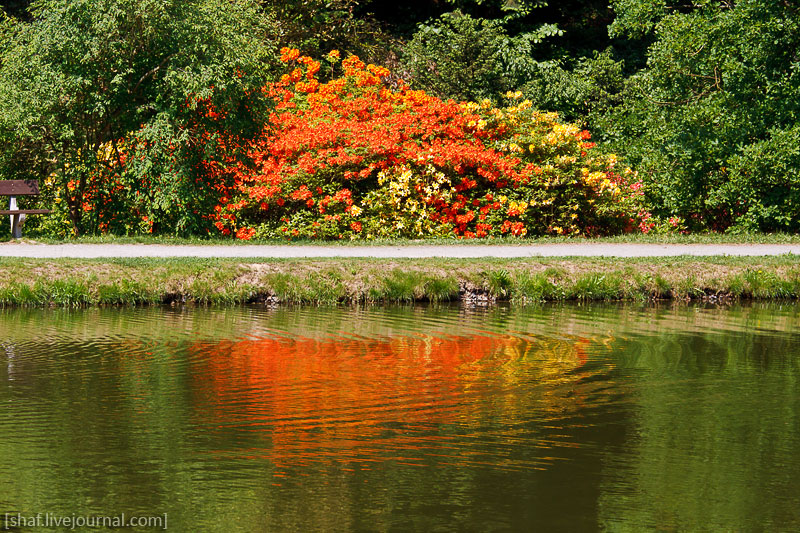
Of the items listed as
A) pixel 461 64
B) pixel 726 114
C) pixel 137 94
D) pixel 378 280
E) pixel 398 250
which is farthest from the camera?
pixel 461 64

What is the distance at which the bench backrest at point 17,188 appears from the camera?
16.7 m

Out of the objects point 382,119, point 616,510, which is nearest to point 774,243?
point 382,119

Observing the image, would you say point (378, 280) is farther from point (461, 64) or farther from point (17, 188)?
point (461, 64)

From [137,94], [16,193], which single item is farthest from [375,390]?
[16,193]

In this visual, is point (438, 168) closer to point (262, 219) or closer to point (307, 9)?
point (262, 219)

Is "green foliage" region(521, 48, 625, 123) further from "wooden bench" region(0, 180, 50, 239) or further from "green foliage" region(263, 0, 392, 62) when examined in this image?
"wooden bench" region(0, 180, 50, 239)

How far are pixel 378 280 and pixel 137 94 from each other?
636 centimetres

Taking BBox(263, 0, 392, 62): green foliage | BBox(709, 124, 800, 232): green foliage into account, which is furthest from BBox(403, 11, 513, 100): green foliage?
BBox(709, 124, 800, 232): green foliage

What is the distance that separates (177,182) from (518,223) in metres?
6.17

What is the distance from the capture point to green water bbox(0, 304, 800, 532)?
184 inches

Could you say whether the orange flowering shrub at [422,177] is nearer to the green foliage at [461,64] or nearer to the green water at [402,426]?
the green foliage at [461,64]

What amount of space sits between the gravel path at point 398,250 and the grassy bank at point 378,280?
1.45 m

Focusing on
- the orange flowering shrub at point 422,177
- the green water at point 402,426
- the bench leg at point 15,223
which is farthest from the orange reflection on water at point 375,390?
the orange flowering shrub at point 422,177

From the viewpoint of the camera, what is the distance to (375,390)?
7.11 m
